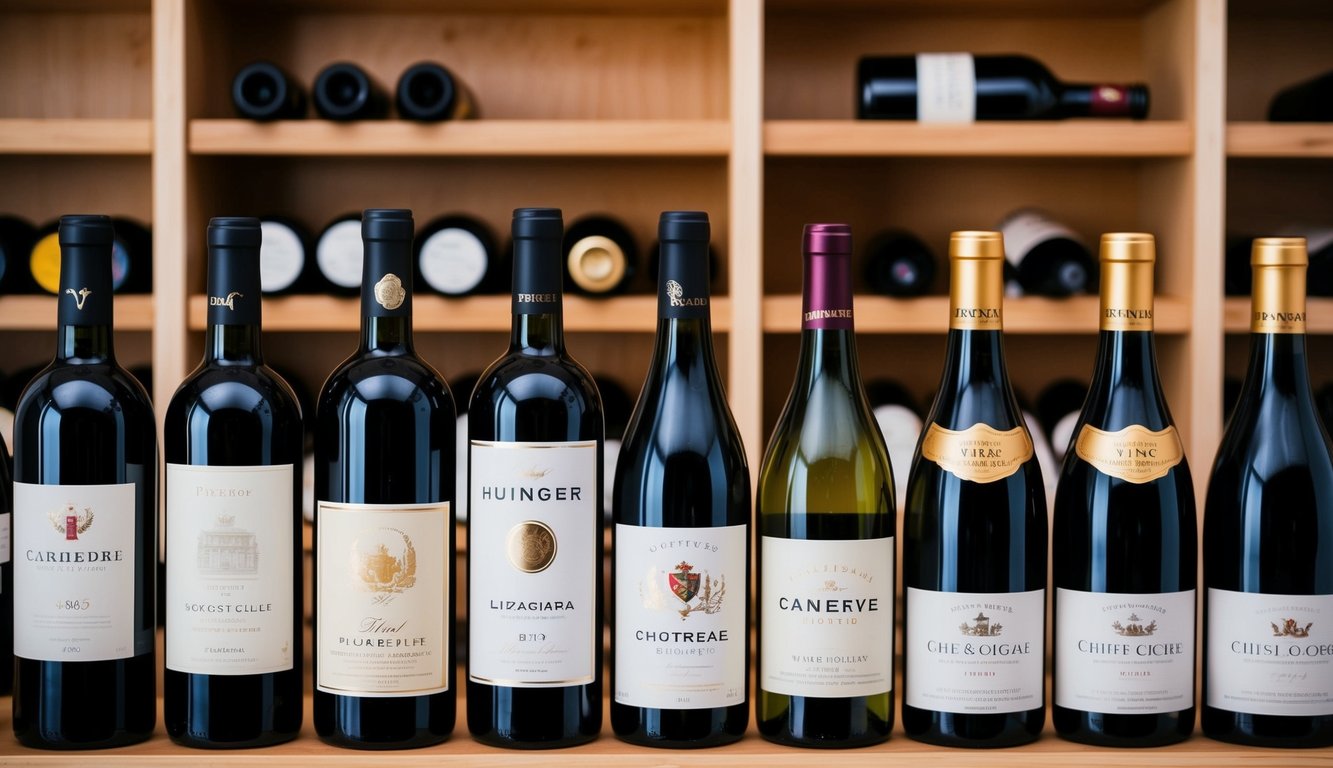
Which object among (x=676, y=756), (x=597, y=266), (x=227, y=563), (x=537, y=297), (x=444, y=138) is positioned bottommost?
(x=676, y=756)

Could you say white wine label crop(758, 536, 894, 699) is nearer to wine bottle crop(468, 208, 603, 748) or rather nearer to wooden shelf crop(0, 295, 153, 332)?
wine bottle crop(468, 208, 603, 748)

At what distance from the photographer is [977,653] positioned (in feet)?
2.26

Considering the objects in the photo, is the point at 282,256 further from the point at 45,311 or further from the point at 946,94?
the point at 946,94

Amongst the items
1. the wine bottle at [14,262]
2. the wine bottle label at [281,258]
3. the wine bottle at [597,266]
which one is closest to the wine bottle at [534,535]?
the wine bottle at [597,266]

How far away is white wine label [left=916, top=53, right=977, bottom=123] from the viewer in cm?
167

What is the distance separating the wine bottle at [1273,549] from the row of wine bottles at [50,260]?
1433mm

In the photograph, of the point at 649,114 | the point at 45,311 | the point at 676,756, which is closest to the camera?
the point at 676,756

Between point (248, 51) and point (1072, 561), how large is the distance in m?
1.62

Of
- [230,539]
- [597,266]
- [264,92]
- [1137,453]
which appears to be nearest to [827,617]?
[1137,453]

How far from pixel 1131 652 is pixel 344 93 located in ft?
4.34

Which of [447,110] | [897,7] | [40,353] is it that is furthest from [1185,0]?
[40,353]

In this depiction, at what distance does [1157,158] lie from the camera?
1.79 meters

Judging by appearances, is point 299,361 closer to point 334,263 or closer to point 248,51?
point 334,263

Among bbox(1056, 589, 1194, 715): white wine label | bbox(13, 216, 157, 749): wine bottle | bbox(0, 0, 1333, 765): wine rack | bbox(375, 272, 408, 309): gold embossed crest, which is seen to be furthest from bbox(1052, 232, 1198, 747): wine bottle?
bbox(0, 0, 1333, 765): wine rack
